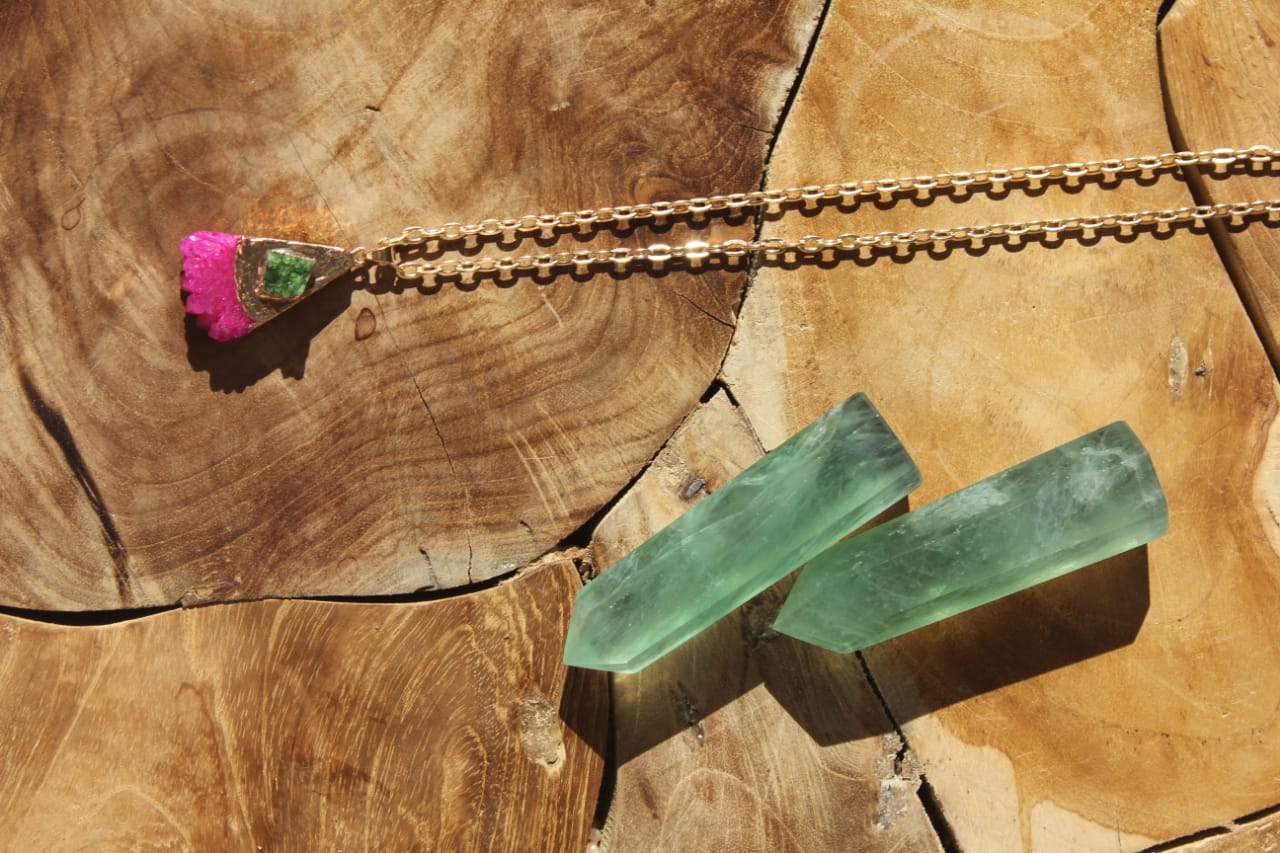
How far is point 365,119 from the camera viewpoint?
1141mm

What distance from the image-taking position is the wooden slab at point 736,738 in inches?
45.6

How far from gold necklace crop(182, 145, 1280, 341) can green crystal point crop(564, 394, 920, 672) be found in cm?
23

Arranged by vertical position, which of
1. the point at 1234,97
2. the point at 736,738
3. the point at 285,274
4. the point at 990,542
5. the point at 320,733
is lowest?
the point at 736,738

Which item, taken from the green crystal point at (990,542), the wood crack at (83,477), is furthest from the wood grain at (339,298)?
the green crystal point at (990,542)

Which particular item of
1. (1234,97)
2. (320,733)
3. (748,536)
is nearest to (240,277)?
(320,733)

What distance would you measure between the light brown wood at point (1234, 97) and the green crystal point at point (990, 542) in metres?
0.29

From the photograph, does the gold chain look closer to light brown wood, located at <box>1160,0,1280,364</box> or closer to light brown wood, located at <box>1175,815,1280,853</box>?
light brown wood, located at <box>1160,0,1280,364</box>

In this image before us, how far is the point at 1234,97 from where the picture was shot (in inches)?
46.3

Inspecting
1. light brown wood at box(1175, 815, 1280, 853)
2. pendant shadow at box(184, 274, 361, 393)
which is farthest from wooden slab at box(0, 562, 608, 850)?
light brown wood at box(1175, 815, 1280, 853)

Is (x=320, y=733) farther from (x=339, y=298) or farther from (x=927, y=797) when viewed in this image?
(x=927, y=797)

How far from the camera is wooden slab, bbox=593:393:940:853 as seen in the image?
1159 millimetres

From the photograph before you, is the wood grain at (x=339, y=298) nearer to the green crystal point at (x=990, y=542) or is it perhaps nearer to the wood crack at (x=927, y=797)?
the green crystal point at (x=990, y=542)

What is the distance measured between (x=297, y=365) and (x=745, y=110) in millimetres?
619

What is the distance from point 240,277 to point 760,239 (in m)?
0.62
